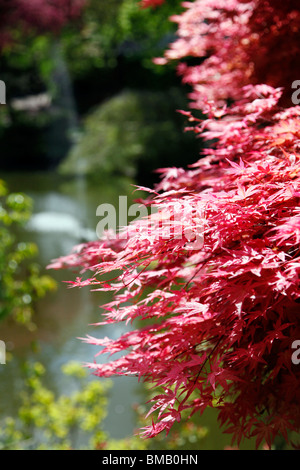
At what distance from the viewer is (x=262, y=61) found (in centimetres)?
189

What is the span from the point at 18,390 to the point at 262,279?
2.83 meters

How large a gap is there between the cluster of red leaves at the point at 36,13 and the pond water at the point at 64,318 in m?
3.07

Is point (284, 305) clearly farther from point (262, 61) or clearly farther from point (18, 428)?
point (18, 428)

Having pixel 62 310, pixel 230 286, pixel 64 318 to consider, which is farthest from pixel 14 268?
pixel 230 286

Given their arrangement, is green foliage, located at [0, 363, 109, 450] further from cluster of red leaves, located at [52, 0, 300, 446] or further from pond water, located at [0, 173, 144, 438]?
cluster of red leaves, located at [52, 0, 300, 446]

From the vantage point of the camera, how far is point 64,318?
430 cm

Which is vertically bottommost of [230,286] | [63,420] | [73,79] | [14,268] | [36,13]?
[63,420]

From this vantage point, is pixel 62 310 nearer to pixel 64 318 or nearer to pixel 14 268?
pixel 64 318

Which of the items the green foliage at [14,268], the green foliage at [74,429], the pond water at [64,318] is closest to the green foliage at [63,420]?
the green foliage at [74,429]

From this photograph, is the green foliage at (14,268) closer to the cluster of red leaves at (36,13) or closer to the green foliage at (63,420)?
the green foliage at (63,420)

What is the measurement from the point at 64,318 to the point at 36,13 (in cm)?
623

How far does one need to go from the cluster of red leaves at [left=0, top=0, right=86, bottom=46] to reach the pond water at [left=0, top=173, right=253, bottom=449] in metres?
3.07
